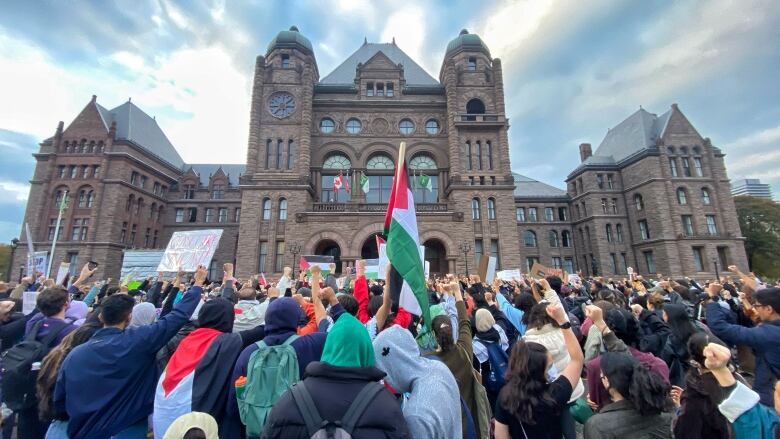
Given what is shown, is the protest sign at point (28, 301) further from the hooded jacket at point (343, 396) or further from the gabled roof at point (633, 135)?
the gabled roof at point (633, 135)

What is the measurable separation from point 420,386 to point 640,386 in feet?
4.86

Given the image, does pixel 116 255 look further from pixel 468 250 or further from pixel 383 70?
pixel 468 250

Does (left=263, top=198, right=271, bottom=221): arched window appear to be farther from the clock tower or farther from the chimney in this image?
the chimney

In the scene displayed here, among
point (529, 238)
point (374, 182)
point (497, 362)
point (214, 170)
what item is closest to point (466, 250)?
point (374, 182)

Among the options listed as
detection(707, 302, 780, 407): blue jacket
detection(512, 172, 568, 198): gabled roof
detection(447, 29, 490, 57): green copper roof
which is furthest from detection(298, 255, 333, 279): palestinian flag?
detection(512, 172, 568, 198): gabled roof

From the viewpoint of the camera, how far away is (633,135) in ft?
129

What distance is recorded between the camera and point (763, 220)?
41062 millimetres

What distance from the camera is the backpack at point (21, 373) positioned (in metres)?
3.48

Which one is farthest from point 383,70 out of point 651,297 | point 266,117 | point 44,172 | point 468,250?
point 44,172

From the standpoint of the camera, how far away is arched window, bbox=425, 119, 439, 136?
1196 inches

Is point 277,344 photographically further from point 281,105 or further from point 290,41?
point 290,41

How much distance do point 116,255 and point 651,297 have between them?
140 ft

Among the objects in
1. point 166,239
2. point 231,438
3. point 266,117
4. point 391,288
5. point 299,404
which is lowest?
point 231,438

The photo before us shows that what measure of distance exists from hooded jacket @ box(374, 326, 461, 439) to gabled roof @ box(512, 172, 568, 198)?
1781 inches
